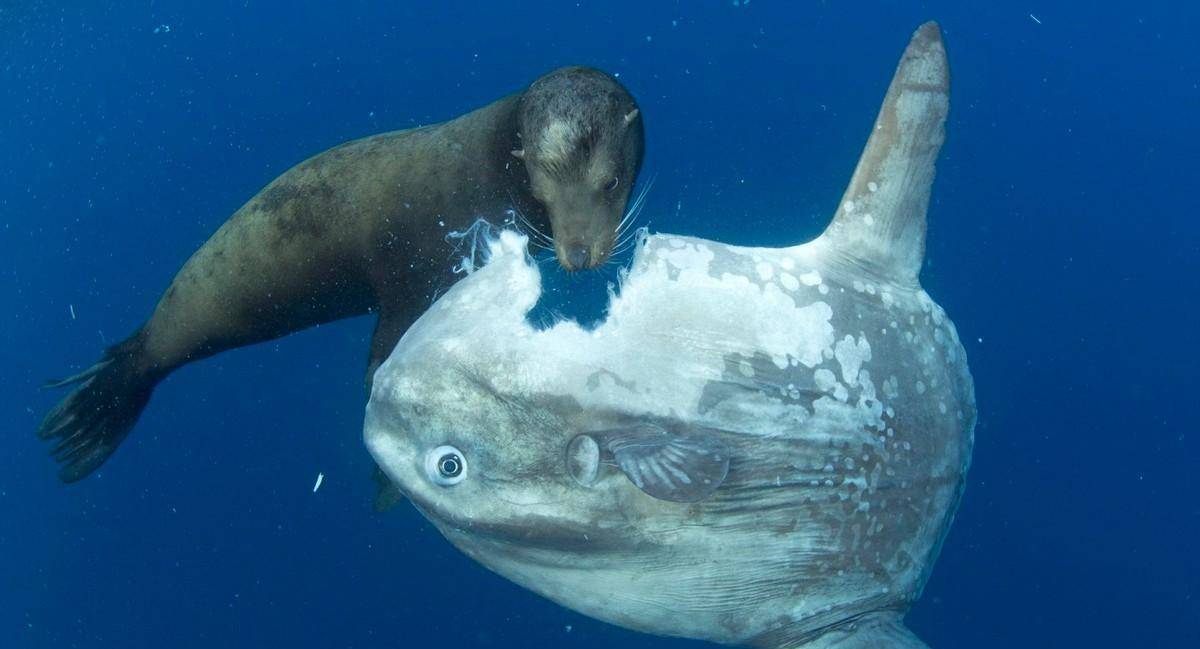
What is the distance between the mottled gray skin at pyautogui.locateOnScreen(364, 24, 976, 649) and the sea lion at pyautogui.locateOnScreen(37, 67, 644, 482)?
1014 millimetres

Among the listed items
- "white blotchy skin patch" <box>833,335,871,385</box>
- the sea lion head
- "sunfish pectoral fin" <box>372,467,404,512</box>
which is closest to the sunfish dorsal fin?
"white blotchy skin patch" <box>833,335,871,385</box>

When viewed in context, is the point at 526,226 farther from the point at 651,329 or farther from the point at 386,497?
the point at 386,497

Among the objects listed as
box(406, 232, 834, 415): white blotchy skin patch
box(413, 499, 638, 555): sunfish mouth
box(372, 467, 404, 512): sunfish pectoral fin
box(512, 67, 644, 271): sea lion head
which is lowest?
box(372, 467, 404, 512): sunfish pectoral fin

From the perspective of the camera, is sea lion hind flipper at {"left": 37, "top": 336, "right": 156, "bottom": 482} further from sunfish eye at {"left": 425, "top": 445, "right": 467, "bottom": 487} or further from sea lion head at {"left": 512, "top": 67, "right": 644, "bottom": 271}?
sunfish eye at {"left": 425, "top": 445, "right": 467, "bottom": 487}

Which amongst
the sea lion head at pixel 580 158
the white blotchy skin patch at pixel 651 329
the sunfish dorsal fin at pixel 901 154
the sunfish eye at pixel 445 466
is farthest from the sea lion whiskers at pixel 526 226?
the sunfish eye at pixel 445 466

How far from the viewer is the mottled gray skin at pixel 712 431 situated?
9.70 ft

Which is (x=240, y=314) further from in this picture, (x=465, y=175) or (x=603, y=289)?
(x=603, y=289)

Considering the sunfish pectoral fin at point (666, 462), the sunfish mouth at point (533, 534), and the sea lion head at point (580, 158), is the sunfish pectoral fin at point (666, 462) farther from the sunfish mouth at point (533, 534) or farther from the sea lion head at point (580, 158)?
the sea lion head at point (580, 158)

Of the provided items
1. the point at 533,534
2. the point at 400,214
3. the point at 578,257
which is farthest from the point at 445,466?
the point at 400,214

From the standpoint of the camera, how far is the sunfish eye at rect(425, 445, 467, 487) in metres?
2.96

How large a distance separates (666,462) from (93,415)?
5308 mm

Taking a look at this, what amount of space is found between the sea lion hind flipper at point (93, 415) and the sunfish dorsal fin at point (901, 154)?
5.12 m

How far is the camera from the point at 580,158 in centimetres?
419

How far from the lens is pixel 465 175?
15.9 feet
